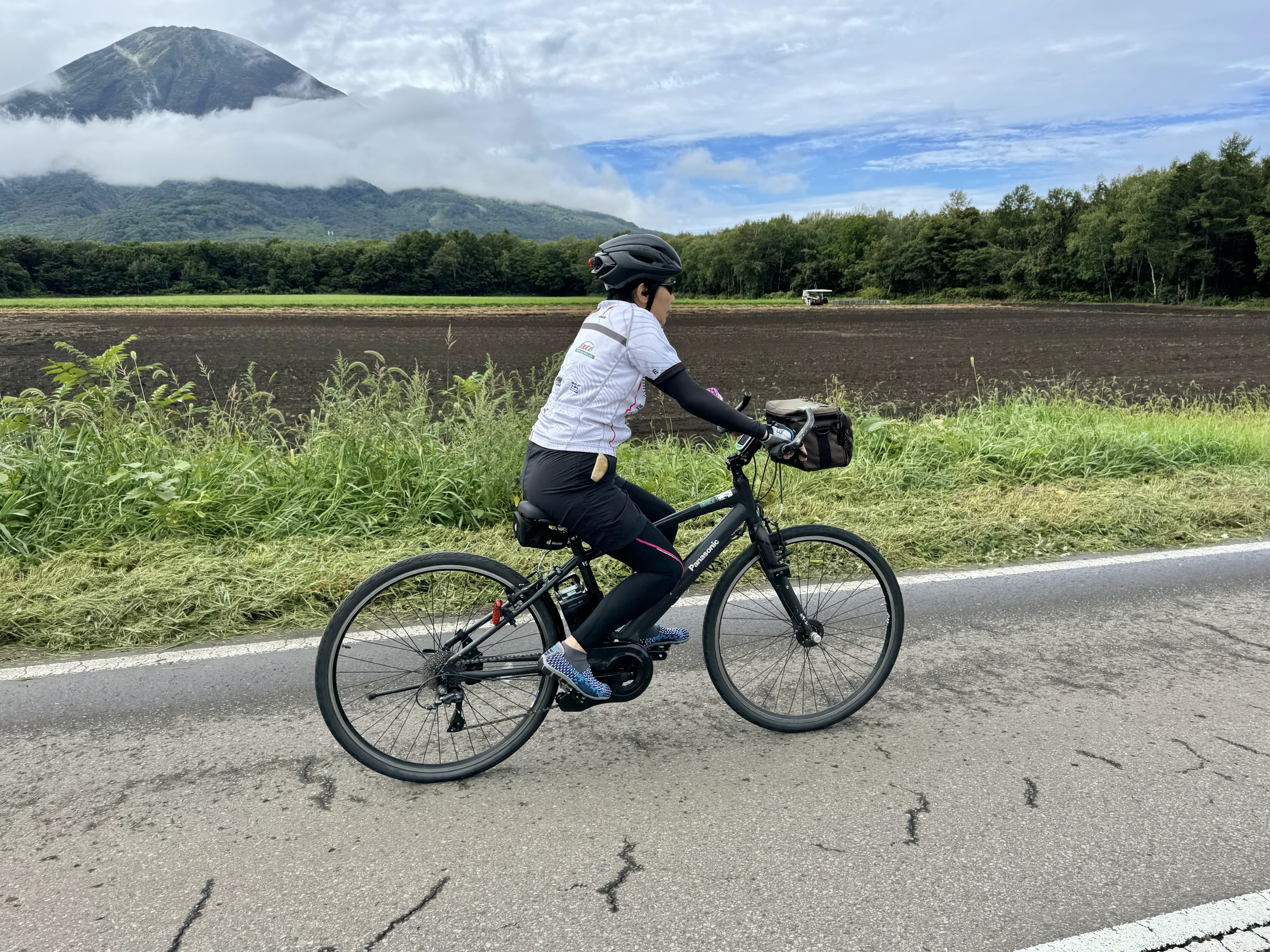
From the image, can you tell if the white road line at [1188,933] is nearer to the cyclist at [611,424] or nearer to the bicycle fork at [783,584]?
the bicycle fork at [783,584]

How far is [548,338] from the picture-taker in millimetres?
→ 38188

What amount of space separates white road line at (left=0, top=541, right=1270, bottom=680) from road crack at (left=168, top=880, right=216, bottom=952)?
5.98ft

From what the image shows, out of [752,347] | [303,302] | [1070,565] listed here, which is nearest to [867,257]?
[303,302]

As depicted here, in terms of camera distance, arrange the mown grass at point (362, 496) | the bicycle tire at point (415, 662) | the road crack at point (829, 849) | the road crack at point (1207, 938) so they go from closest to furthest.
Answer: the road crack at point (1207, 938) → the road crack at point (829, 849) → the bicycle tire at point (415, 662) → the mown grass at point (362, 496)

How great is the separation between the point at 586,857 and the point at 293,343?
116ft

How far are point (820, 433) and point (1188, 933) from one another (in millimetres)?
1873

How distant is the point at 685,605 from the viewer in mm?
4902

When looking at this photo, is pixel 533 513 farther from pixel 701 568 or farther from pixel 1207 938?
pixel 1207 938

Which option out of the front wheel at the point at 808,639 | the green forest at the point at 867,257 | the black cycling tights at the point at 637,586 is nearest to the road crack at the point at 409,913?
the black cycling tights at the point at 637,586

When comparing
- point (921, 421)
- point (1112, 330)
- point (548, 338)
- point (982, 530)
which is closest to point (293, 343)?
point (548, 338)

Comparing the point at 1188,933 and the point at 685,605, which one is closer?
the point at 1188,933

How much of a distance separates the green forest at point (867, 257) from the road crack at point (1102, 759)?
3099 inches

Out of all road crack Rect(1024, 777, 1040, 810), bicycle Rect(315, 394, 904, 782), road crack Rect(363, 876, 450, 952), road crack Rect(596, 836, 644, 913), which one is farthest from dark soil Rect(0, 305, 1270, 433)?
road crack Rect(363, 876, 450, 952)

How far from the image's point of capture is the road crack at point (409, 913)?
2283 millimetres
